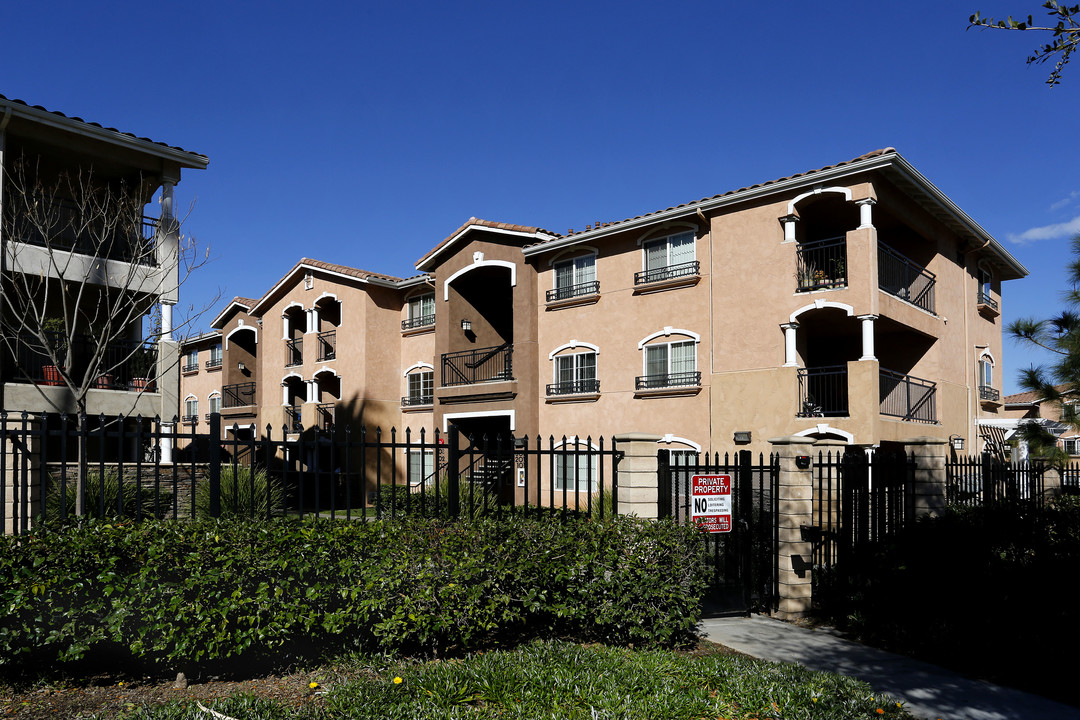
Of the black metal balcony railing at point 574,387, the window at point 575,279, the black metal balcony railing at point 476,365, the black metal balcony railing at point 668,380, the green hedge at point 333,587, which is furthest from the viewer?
the black metal balcony railing at point 476,365

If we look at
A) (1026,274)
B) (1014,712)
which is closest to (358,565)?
(1014,712)

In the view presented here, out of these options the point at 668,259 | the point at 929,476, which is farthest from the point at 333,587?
the point at 668,259

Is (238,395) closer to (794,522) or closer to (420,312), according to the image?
(420,312)

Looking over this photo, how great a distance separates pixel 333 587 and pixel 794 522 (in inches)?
237

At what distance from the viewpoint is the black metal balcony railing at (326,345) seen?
30.7 m

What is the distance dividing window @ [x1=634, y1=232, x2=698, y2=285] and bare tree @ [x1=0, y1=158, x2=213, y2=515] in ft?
38.3

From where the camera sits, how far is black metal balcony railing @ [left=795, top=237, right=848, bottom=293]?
1792 cm

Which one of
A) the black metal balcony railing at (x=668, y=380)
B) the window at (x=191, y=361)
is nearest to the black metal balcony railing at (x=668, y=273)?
the black metal balcony railing at (x=668, y=380)

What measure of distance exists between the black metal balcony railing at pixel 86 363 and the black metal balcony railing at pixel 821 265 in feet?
50.5

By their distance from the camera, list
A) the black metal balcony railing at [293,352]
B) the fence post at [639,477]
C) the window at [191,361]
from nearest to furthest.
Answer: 1. the fence post at [639,477]
2. the black metal balcony railing at [293,352]
3. the window at [191,361]

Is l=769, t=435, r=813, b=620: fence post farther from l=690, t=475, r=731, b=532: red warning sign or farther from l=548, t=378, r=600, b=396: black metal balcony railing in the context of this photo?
l=548, t=378, r=600, b=396: black metal balcony railing

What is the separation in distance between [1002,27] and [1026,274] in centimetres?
2521

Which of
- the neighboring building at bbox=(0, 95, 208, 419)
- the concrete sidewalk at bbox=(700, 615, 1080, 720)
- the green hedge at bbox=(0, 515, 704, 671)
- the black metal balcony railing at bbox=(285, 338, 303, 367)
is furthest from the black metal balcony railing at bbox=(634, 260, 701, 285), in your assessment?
the black metal balcony railing at bbox=(285, 338, 303, 367)

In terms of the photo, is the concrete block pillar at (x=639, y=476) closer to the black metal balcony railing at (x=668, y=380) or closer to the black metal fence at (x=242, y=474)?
the black metal fence at (x=242, y=474)
